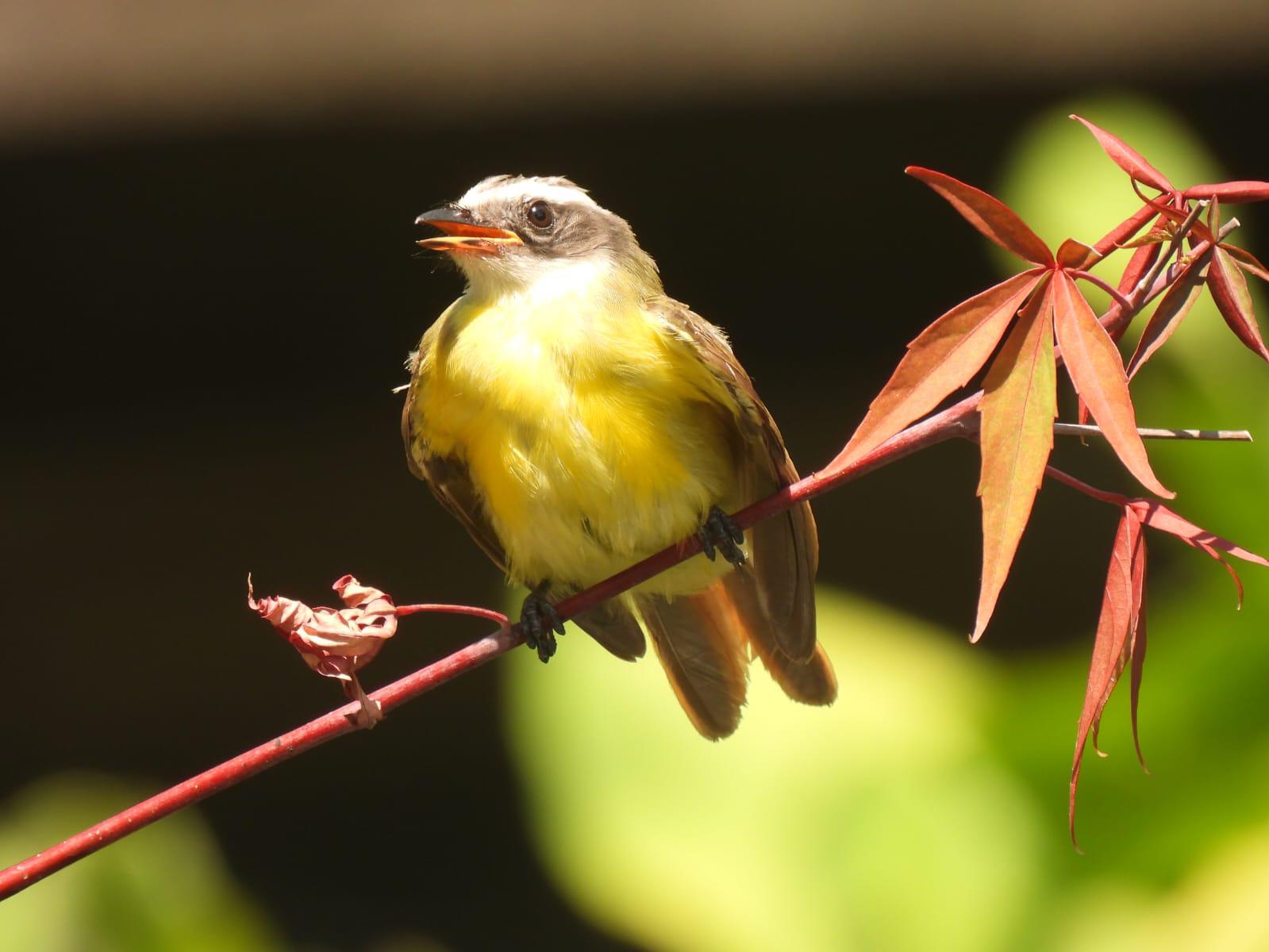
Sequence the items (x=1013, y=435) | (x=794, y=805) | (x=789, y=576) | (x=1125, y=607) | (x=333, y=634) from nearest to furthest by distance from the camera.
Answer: (x=1013, y=435) → (x=1125, y=607) → (x=333, y=634) → (x=789, y=576) → (x=794, y=805)

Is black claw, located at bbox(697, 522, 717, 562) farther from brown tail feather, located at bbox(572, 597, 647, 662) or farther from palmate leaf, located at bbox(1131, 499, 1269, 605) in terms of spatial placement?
palmate leaf, located at bbox(1131, 499, 1269, 605)

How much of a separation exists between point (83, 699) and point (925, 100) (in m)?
2.66

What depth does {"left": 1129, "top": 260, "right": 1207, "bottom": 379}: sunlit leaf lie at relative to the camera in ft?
3.55

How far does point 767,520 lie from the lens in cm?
196

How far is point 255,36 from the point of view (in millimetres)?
2920

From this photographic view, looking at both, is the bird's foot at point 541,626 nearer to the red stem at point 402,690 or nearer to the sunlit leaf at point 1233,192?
the red stem at point 402,690

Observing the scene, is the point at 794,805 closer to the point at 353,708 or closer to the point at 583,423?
the point at 583,423

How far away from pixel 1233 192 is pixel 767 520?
995 millimetres

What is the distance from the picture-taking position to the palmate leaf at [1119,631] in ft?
3.45

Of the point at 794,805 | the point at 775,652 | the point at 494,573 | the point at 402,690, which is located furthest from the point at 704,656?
the point at 494,573

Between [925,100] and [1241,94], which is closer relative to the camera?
[925,100]

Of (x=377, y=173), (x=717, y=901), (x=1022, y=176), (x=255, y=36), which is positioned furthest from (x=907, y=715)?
(x=255, y=36)

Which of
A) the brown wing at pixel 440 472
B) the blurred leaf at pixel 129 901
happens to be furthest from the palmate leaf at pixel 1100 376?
the blurred leaf at pixel 129 901

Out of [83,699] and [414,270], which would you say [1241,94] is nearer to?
[414,270]
